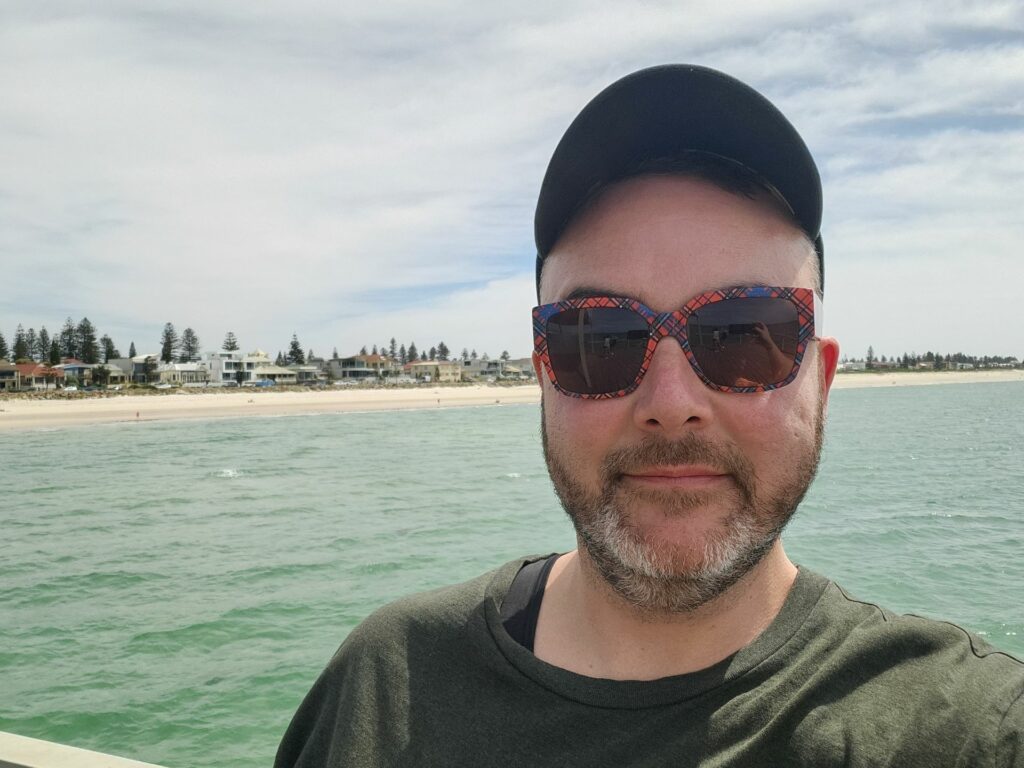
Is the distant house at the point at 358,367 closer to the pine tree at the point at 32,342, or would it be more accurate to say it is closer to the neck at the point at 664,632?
the pine tree at the point at 32,342

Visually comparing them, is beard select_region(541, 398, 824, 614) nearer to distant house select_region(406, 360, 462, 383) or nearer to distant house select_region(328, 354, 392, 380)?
distant house select_region(328, 354, 392, 380)

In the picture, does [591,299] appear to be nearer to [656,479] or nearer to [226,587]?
[656,479]

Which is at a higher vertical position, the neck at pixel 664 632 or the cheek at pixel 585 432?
the cheek at pixel 585 432

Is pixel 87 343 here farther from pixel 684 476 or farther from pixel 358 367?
pixel 684 476

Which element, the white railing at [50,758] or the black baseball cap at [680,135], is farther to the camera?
the white railing at [50,758]

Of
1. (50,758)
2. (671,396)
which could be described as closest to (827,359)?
(671,396)

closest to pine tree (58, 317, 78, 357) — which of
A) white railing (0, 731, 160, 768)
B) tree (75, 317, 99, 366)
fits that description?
tree (75, 317, 99, 366)

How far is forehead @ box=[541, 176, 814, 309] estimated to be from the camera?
1.42 metres

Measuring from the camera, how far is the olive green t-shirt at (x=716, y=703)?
1.18 metres

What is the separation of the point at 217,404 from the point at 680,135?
2707 inches

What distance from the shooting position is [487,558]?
13.0m

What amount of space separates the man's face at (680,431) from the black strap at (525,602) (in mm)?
233

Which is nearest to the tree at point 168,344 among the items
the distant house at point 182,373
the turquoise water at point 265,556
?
the distant house at point 182,373

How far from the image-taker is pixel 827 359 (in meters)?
1.57
